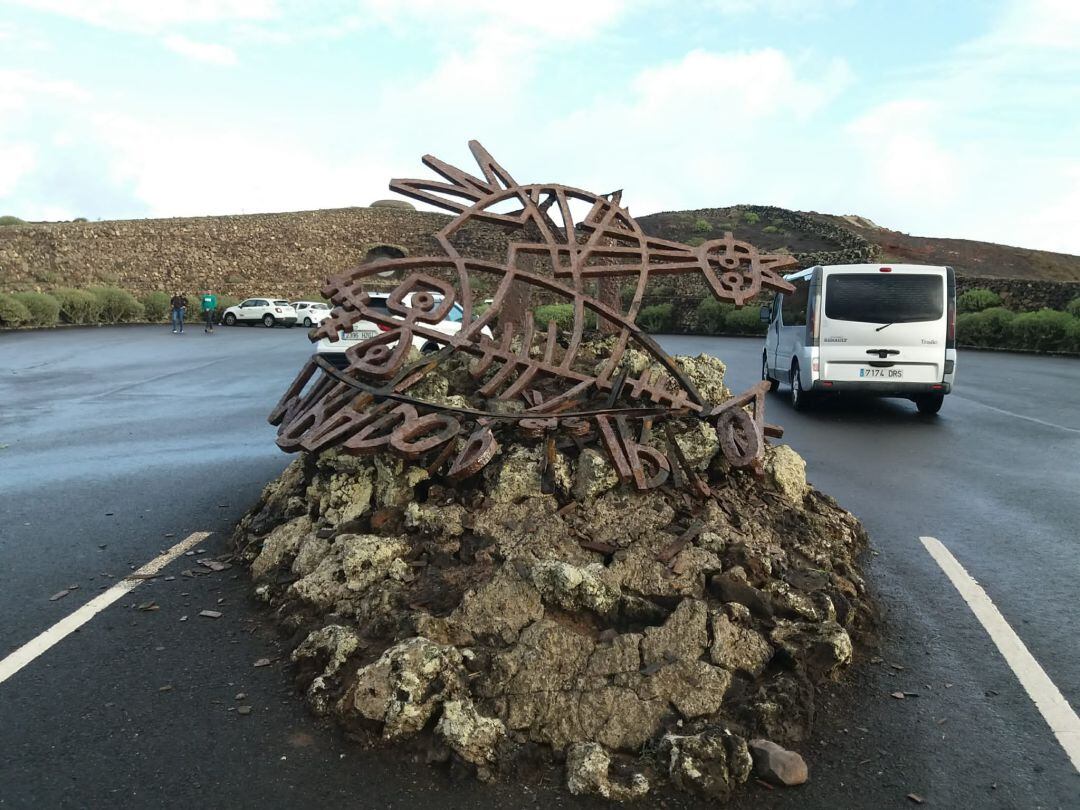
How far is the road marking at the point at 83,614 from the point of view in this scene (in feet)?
12.7

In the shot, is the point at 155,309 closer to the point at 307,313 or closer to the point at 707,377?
the point at 307,313

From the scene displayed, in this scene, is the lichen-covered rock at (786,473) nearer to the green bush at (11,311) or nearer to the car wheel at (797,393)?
the car wheel at (797,393)

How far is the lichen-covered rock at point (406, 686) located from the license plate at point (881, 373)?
965cm

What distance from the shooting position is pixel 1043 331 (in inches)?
953

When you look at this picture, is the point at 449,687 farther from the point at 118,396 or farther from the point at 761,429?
the point at 118,396

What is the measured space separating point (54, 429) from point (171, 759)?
8652mm

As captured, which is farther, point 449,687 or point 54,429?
point 54,429

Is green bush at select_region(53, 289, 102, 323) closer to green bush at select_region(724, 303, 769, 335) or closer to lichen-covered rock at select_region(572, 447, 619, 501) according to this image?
green bush at select_region(724, 303, 769, 335)

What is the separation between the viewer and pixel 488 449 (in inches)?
177

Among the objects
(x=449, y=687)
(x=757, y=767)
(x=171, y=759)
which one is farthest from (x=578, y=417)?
(x=171, y=759)

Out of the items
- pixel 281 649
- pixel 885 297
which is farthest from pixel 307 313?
pixel 281 649

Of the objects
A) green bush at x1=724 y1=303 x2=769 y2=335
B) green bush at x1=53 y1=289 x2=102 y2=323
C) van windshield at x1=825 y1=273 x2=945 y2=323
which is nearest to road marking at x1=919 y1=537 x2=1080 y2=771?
van windshield at x1=825 y1=273 x2=945 y2=323

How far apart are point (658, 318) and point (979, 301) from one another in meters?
11.9

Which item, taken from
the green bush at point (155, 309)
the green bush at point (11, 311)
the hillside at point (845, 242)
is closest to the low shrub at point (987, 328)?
the hillside at point (845, 242)
